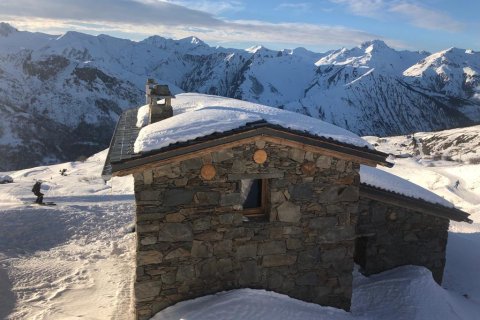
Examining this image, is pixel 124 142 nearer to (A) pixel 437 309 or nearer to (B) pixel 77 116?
(A) pixel 437 309

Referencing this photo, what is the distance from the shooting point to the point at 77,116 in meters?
153

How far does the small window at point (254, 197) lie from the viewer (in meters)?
8.93

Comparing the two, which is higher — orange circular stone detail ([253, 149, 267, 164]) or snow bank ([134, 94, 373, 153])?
snow bank ([134, 94, 373, 153])

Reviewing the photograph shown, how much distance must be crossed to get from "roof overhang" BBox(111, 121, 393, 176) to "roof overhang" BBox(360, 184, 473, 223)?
189 centimetres

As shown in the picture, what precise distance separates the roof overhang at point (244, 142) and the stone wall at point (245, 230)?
0.18 meters

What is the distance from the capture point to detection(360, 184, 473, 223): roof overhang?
10.6 metres

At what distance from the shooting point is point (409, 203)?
11.0 meters

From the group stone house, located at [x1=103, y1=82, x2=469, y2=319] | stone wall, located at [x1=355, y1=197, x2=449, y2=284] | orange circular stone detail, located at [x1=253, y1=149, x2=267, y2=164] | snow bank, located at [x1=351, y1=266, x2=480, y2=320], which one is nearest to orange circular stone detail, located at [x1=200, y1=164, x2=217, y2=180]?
stone house, located at [x1=103, y1=82, x2=469, y2=319]

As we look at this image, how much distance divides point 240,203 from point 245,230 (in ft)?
1.87

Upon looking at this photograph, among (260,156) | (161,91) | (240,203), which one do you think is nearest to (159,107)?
(161,91)

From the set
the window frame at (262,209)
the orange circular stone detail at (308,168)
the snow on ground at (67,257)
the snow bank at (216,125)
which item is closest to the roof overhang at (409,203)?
the snow bank at (216,125)

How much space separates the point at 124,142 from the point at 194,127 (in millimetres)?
1805

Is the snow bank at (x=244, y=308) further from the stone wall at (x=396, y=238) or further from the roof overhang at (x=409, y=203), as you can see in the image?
the roof overhang at (x=409, y=203)

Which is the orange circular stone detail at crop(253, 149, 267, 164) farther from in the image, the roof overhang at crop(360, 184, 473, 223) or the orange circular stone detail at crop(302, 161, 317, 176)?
the roof overhang at crop(360, 184, 473, 223)
